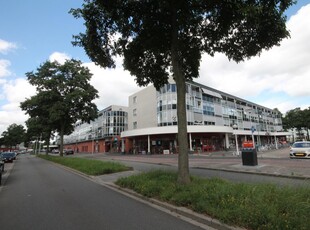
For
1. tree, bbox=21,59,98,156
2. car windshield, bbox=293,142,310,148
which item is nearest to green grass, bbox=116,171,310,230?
car windshield, bbox=293,142,310,148

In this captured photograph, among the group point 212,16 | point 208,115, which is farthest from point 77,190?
point 208,115

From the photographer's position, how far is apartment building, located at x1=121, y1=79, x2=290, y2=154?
129ft

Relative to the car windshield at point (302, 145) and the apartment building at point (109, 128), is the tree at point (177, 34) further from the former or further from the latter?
the apartment building at point (109, 128)

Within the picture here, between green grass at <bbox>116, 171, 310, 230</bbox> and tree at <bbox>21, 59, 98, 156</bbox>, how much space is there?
71.6ft

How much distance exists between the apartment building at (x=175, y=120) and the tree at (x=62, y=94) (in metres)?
14.3

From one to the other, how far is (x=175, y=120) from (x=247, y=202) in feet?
114

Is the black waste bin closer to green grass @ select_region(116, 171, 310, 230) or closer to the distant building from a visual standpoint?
green grass @ select_region(116, 171, 310, 230)

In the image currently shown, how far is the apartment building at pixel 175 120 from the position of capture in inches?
1553

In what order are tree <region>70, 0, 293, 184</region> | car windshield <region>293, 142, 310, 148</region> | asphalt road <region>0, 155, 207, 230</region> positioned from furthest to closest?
car windshield <region>293, 142, 310, 148</region> < tree <region>70, 0, 293, 184</region> < asphalt road <region>0, 155, 207, 230</region>

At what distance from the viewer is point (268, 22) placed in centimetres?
761

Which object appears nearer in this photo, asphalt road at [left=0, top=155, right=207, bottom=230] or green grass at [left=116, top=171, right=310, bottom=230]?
green grass at [left=116, top=171, right=310, bottom=230]

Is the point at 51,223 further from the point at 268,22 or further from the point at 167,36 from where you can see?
the point at 268,22

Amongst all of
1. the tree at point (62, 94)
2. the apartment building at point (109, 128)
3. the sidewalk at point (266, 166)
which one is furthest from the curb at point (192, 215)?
the apartment building at point (109, 128)

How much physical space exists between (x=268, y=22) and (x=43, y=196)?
406 inches
